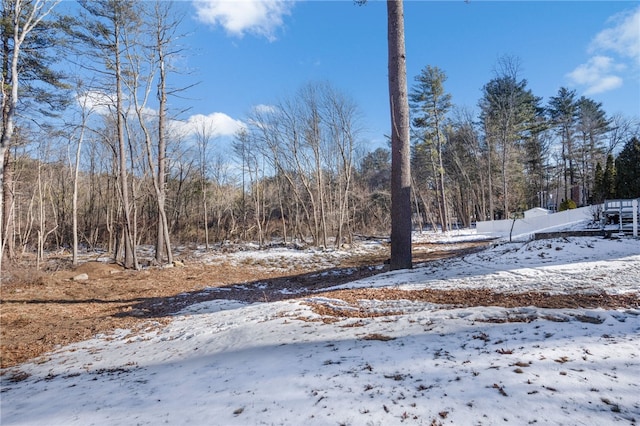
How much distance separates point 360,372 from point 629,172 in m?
27.5

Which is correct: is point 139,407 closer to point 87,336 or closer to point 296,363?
point 296,363

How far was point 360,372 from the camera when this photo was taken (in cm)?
265

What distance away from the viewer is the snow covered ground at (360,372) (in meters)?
2.05

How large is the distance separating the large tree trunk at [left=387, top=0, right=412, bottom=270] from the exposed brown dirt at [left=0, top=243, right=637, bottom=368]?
2.28 m

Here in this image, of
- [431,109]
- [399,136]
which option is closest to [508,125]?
[431,109]

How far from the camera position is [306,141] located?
21.3m

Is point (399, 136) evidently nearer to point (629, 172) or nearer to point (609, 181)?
point (629, 172)

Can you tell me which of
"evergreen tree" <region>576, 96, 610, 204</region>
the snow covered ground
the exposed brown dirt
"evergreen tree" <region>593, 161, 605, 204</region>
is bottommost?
the exposed brown dirt

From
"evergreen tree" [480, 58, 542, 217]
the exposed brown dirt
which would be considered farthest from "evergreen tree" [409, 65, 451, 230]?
the exposed brown dirt

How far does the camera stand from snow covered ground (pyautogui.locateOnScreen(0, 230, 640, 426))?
2.05 meters

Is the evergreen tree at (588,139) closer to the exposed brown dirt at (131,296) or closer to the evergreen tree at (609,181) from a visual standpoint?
the evergreen tree at (609,181)

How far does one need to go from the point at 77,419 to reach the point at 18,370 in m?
2.55

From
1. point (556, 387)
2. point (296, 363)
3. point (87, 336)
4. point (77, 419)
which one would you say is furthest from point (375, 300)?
point (87, 336)

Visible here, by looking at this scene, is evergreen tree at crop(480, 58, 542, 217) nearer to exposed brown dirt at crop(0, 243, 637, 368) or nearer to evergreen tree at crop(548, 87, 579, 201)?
evergreen tree at crop(548, 87, 579, 201)
